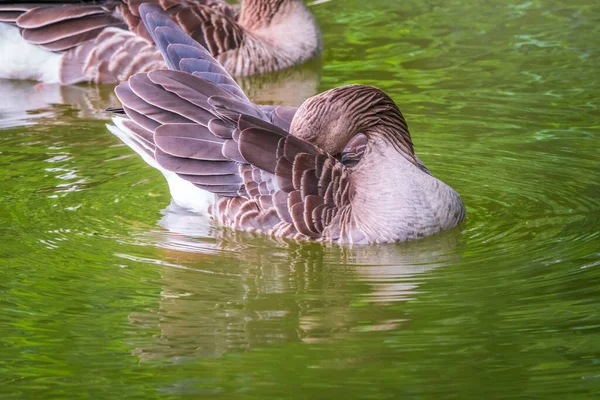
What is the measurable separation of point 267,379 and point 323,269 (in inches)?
71.6

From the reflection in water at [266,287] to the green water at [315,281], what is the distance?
0.02m

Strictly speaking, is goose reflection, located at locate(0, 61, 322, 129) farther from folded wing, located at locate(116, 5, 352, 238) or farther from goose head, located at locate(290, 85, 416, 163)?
goose head, located at locate(290, 85, 416, 163)

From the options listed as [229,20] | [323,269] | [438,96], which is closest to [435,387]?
[323,269]

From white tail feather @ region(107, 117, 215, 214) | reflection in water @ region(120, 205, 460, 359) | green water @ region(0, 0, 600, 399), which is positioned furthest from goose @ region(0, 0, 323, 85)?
reflection in water @ region(120, 205, 460, 359)

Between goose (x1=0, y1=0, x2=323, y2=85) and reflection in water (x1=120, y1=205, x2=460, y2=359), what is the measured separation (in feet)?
17.0

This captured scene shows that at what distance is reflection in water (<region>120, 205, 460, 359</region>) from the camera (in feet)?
22.1

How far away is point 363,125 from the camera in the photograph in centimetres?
839

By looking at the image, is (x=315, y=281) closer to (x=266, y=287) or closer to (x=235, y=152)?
(x=266, y=287)

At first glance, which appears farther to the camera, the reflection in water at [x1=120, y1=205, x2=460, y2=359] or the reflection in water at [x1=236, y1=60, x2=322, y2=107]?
the reflection in water at [x1=236, y1=60, x2=322, y2=107]

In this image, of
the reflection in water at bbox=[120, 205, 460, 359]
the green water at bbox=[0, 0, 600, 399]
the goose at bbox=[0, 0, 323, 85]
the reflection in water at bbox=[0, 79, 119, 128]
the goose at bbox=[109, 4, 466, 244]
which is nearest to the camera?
the green water at bbox=[0, 0, 600, 399]

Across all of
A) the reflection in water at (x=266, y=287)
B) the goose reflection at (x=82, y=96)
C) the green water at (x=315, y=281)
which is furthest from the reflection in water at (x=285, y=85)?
the reflection in water at (x=266, y=287)

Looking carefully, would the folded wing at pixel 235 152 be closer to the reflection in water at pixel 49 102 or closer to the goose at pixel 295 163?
the goose at pixel 295 163

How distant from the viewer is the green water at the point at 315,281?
620cm

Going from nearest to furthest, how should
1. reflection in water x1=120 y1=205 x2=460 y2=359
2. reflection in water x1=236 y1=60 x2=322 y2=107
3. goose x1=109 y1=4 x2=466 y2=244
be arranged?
reflection in water x1=120 y1=205 x2=460 y2=359 → goose x1=109 y1=4 x2=466 y2=244 → reflection in water x1=236 y1=60 x2=322 y2=107
